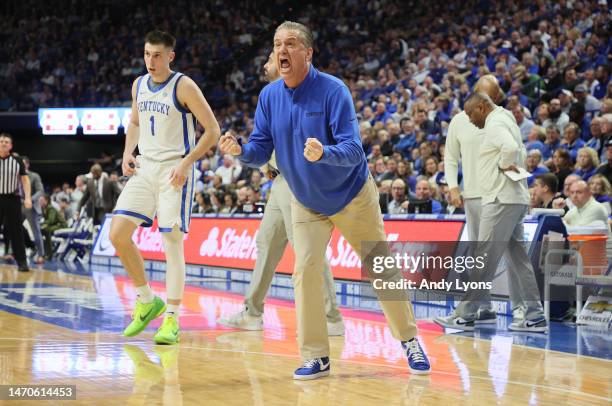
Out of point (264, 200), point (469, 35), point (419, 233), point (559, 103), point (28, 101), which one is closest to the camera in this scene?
point (419, 233)

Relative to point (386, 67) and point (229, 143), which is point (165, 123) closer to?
point (229, 143)

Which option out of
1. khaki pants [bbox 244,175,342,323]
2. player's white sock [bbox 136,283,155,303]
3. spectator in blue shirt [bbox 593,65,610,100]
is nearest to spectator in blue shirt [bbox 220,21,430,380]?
player's white sock [bbox 136,283,155,303]

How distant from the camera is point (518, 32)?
1666cm

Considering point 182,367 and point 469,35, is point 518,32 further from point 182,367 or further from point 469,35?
point 182,367

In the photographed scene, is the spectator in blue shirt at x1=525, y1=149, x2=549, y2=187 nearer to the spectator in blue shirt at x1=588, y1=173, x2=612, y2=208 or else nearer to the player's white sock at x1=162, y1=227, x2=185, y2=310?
the spectator in blue shirt at x1=588, y1=173, x2=612, y2=208

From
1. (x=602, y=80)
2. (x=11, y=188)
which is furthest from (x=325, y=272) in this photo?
(x=602, y=80)

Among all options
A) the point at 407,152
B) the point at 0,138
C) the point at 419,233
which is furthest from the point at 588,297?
the point at 0,138

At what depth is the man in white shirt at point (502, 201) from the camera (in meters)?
7.13

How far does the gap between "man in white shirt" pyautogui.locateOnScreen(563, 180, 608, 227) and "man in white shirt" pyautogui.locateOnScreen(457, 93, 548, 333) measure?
1.17m

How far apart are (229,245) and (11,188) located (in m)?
3.43

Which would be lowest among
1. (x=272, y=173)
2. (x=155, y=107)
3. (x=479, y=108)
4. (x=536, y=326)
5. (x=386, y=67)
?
(x=536, y=326)

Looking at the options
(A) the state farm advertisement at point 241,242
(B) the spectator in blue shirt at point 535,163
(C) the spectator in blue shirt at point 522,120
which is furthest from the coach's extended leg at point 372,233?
(C) the spectator in blue shirt at point 522,120

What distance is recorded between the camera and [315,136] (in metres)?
4.71

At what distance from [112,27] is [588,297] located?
24791 millimetres
